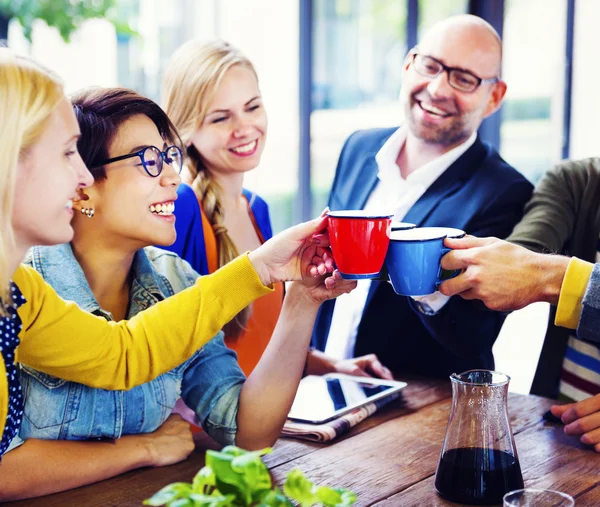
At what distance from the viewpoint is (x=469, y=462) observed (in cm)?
123

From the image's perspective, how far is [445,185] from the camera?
239 centimetres

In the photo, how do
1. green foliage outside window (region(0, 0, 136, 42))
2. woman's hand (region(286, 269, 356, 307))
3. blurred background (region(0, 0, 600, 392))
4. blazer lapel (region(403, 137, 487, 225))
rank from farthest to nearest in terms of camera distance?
blurred background (region(0, 0, 600, 392))
green foliage outside window (region(0, 0, 136, 42))
blazer lapel (region(403, 137, 487, 225))
woman's hand (region(286, 269, 356, 307))

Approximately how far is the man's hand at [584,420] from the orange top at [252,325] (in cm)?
84

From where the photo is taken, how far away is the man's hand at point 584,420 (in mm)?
1496

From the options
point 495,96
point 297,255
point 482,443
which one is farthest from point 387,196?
point 482,443

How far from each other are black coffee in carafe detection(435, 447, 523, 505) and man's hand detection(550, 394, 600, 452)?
317 mm

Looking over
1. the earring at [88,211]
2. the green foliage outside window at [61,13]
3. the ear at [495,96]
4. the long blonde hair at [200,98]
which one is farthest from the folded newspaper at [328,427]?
the green foliage outside window at [61,13]

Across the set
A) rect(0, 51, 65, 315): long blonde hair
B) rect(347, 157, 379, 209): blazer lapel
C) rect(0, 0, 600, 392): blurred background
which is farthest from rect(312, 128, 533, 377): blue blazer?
rect(0, 0, 600, 392): blurred background

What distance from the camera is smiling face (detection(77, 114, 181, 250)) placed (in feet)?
5.01

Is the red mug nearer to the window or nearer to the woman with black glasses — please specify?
the woman with black glasses

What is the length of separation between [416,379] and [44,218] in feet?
3.60

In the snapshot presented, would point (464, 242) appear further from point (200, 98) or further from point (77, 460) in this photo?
point (200, 98)

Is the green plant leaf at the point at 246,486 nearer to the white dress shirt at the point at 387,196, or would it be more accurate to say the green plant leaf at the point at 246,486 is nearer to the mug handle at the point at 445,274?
the mug handle at the point at 445,274

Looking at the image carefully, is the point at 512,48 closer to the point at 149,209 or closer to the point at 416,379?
the point at 416,379
